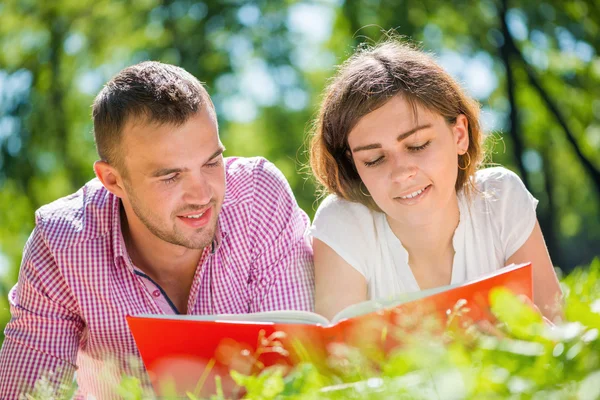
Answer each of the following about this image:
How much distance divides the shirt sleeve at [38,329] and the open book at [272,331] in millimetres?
891

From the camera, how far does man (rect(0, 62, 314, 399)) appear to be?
272cm

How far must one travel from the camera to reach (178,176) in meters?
2.70

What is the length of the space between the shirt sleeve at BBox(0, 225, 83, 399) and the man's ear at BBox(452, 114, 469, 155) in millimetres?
1619

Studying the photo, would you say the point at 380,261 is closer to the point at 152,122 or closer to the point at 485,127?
the point at 485,127

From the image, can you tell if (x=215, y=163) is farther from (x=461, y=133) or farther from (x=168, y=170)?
(x=461, y=133)

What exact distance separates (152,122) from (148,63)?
1.16 feet


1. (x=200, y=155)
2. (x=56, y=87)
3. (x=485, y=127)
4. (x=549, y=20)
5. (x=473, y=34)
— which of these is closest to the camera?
(x=200, y=155)

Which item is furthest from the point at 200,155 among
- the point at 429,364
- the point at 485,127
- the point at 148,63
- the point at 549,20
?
the point at 549,20

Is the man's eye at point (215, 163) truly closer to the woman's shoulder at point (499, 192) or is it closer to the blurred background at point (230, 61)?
the woman's shoulder at point (499, 192)

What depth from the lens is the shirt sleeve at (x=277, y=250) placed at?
287 centimetres

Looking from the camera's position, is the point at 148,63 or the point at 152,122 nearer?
the point at 152,122

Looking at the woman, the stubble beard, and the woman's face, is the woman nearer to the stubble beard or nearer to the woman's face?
the woman's face

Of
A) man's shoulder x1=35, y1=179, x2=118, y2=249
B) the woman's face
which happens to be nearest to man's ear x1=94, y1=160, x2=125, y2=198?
man's shoulder x1=35, y1=179, x2=118, y2=249

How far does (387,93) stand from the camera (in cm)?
274
